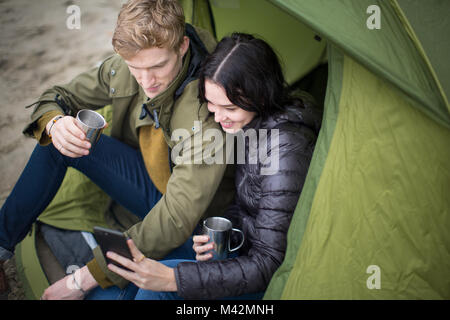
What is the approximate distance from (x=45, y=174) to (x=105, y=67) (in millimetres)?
472

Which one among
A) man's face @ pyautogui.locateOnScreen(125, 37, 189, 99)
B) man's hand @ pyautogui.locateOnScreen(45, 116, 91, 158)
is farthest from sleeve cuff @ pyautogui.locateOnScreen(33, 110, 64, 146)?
man's face @ pyautogui.locateOnScreen(125, 37, 189, 99)

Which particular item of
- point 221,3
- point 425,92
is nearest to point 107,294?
point 425,92

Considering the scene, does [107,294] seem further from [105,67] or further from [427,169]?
[427,169]

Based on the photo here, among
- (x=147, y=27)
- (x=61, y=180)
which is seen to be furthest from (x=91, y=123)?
(x=147, y=27)

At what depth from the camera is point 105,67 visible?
1.61m

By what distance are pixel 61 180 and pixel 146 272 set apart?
0.69 metres

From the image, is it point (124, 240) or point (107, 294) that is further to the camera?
point (107, 294)

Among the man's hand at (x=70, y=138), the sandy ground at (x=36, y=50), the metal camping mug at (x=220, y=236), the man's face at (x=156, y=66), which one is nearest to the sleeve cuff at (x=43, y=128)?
the man's hand at (x=70, y=138)

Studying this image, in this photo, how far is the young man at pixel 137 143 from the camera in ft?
4.17

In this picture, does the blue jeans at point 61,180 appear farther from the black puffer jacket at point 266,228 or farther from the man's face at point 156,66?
the black puffer jacket at point 266,228

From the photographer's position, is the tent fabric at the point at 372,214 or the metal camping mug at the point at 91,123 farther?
the metal camping mug at the point at 91,123

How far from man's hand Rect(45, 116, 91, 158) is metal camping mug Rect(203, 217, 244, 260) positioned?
19.3 inches

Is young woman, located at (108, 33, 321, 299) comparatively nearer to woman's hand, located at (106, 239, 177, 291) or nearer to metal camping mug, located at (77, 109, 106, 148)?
woman's hand, located at (106, 239, 177, 291)

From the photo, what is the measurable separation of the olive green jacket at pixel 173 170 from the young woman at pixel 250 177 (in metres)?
0.06
